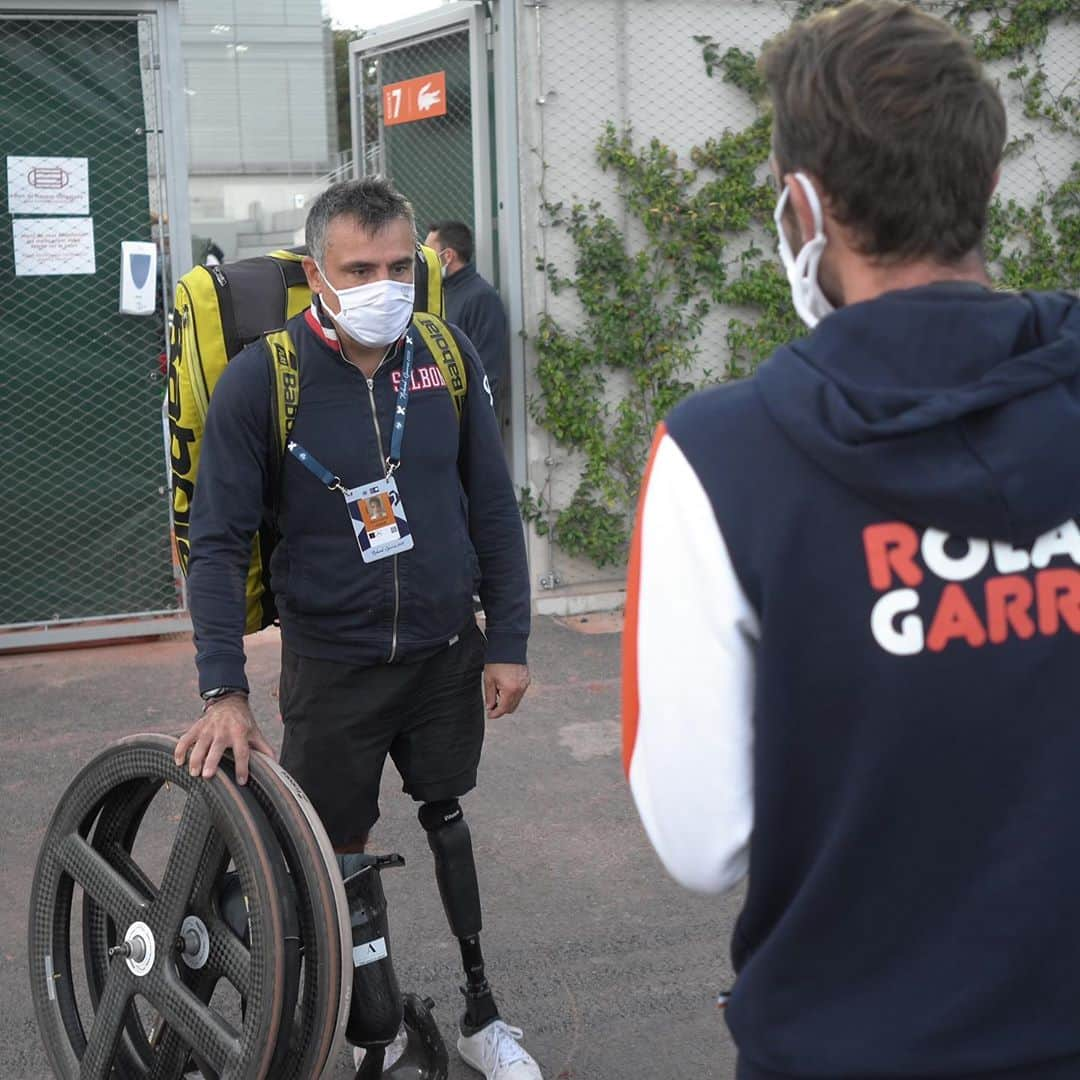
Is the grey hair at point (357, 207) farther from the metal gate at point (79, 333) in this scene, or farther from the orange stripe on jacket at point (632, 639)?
the metal gate at point (79, 333)

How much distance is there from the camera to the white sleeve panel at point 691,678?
54.4 inches

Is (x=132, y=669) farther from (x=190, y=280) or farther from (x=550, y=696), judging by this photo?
(x=190, y=280)

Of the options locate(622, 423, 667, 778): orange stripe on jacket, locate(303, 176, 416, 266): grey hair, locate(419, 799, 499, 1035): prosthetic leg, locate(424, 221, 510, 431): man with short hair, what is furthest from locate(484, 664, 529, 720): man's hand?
locate(424, 221, 510, 431): man with short hair

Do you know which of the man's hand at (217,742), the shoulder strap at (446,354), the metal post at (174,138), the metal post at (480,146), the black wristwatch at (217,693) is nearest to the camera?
the man's hand at (217,742)

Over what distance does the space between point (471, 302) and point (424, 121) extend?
4.90 ft

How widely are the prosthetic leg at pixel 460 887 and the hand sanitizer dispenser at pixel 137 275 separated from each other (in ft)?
14.1

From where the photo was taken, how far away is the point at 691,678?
4.59 feet

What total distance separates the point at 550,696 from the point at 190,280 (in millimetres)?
3589

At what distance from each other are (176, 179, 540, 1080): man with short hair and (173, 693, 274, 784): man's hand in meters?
0.26

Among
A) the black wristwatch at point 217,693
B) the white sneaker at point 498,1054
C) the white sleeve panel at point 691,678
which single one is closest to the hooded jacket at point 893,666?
the white sleeve panel at point 691,678

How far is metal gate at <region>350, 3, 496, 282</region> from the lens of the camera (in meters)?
7.93

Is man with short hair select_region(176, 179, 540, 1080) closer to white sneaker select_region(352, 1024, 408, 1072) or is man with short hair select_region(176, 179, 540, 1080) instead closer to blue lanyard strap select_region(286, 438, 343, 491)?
blue lanyard strap select_region(286, 438, 343, 491)

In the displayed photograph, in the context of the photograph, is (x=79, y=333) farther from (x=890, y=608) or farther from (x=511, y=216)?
(x=890, y=608)

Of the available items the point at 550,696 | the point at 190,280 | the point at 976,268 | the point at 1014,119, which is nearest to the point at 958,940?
the point at 976,268
